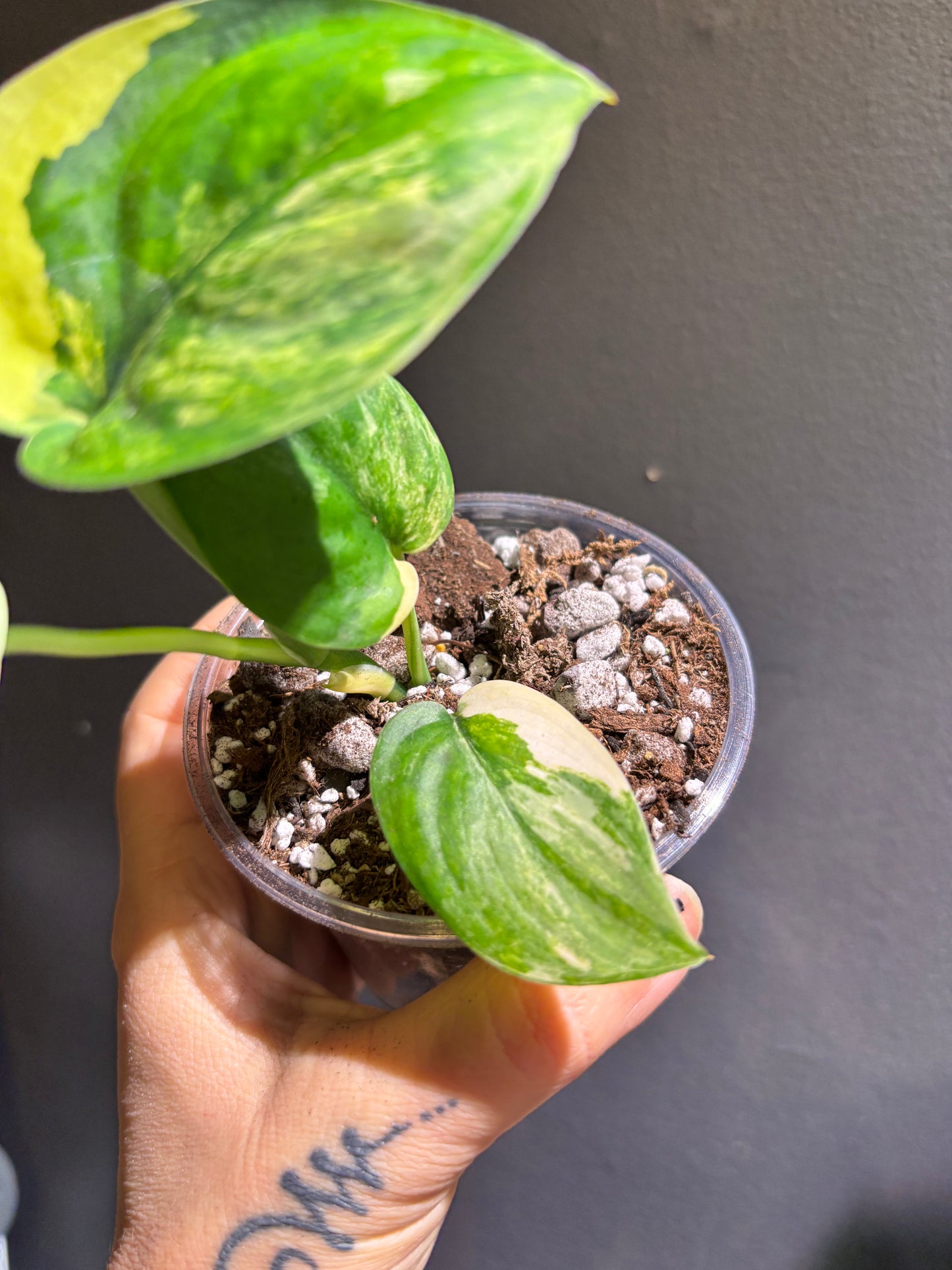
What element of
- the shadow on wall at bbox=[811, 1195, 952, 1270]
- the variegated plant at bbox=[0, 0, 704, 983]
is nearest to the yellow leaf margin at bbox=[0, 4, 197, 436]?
the variegated plant at bbox=[0, 0, 704, 983]

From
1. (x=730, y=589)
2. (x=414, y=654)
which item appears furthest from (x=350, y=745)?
(x=730, y=589)

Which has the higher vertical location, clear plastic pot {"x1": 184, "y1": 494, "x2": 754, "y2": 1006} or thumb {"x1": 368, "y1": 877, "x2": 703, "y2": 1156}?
clear plastic pot {"x1": 184, "y1": 494, "x2": 754, "y2": 1006}

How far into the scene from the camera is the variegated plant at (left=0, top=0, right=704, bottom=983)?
0.81 ft

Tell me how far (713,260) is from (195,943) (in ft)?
2.69

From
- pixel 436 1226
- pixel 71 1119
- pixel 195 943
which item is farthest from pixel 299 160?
pixel 71 1119

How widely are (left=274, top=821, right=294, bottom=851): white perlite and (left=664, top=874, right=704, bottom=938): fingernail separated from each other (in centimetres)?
22

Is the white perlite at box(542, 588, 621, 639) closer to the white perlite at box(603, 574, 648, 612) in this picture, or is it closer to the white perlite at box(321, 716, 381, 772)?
the white perlite at box(603, 574, 648, 612)

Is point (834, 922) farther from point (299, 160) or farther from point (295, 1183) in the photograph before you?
point (299, 160)

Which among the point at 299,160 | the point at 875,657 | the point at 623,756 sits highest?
the point at 299,160

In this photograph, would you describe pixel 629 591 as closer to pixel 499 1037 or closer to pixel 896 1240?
pixel 499 1037

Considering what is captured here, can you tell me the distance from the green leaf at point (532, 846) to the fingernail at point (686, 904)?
0.16m

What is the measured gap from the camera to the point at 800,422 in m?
0.94

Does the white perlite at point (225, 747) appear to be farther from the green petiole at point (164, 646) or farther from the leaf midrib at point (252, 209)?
the leaf midrib at point (252, 209)

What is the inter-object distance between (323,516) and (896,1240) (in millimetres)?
824
